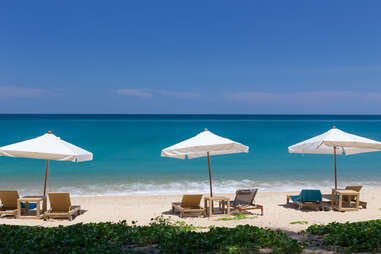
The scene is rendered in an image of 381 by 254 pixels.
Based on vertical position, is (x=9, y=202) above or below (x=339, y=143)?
below

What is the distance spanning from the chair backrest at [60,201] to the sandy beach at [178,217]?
0.28 metres

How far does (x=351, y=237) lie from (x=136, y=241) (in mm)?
3053

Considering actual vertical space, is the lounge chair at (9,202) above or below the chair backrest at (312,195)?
below

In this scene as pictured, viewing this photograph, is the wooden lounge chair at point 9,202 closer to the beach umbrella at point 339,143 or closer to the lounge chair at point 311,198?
the lounge chair at point 311,198

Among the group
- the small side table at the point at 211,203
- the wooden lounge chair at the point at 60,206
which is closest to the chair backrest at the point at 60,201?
the wooden lounge chair at the point at 60,206

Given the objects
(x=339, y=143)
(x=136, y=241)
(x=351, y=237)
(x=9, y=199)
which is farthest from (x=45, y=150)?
(x=339, y=143)

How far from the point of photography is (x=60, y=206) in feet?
27.5

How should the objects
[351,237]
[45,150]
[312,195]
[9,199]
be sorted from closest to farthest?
[351,237]
[45,150]
[9,199]
[312,195]

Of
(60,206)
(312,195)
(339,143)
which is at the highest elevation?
(339,143)

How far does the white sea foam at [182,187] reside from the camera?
43.5ft

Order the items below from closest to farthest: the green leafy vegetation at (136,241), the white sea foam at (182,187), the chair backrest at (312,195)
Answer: the green leafy vegetation at (136,241), the chair backrest at (312,195), the white sea foam at (182,187)

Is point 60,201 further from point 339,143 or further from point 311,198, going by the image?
point 339,143

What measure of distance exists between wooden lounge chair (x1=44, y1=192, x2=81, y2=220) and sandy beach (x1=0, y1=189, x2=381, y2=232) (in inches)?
5.8

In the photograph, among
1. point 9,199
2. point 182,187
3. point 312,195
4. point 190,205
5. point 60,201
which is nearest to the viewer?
point 60,201
